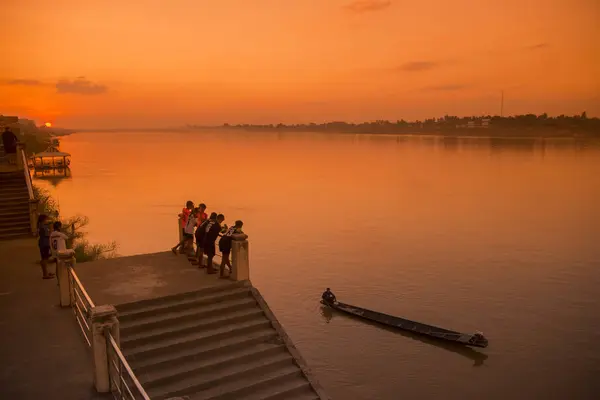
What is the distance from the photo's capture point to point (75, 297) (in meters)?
12.1

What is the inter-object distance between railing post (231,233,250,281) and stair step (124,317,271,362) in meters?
1.45

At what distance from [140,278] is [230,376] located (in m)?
4.52

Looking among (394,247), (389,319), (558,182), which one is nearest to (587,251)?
(394,247)

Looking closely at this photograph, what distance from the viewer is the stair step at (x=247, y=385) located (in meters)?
10.8

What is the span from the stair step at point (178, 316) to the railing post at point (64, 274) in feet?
6.28

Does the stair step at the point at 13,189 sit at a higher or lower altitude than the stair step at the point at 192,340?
higher

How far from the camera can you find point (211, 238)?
14102 millimetres

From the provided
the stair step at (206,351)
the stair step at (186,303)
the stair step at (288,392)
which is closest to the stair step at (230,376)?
the stair step at (288,392)

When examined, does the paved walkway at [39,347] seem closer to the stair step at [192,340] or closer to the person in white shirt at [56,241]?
the person in white shirt at [56,241]

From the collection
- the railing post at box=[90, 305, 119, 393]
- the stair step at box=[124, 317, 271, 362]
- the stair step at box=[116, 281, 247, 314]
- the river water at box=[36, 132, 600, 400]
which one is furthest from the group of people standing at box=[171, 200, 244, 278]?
the river water at box=[36, 132, 600, 400]

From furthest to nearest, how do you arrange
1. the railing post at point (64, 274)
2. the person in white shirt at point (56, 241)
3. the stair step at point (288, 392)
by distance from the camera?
1. the person in white shirt at point (56, 241)
2. the railing post at point (64, 274)
3. the stair step at point (288, 392)

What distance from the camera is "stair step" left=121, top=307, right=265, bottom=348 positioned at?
11.3 meters

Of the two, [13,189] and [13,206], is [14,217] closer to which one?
[13,206]

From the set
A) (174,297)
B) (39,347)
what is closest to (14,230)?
(174,297)
